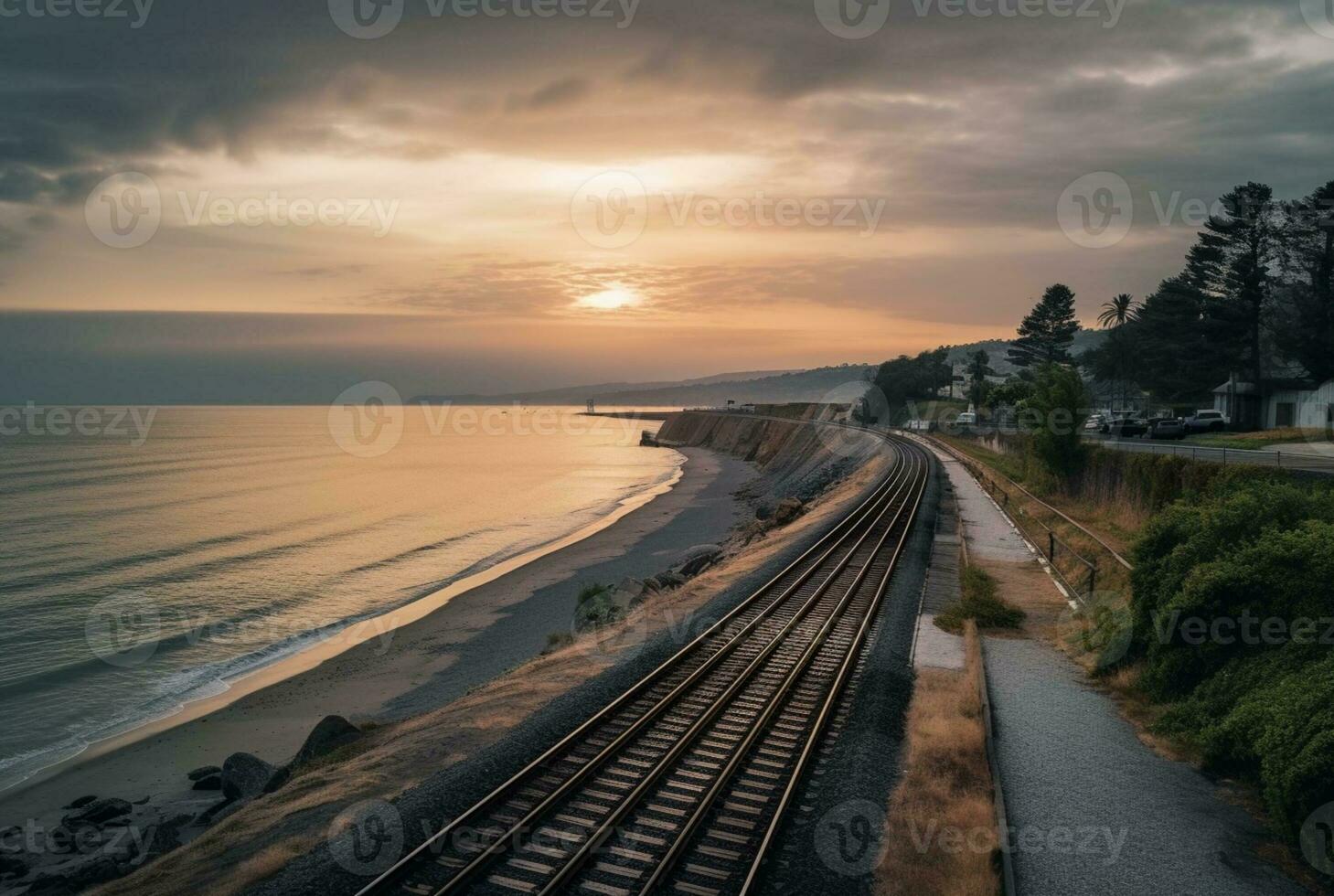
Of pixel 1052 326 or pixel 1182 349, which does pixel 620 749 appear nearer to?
pixel 1182 349

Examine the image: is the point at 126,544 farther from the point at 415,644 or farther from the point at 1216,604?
the point at 1216,604

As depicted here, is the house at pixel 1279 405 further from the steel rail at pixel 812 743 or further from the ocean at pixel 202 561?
the ocean at pixel 202 561

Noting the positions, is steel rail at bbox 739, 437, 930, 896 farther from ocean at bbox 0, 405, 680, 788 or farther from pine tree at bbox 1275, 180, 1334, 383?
pine tree at bbox 1275, 180, 1334, 383

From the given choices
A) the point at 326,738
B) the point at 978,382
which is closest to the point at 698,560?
the point at 326,738

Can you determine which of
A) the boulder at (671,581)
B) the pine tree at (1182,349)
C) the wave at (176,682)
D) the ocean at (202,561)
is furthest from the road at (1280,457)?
the pine tree at (1182,349)

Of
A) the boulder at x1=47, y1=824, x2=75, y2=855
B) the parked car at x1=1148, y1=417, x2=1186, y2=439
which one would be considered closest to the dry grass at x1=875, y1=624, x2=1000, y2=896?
the boulder at x1=47, y1=824, x2=75, y2=855

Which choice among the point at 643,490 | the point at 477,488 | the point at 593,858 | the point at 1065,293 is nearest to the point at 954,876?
the point at 593,858
